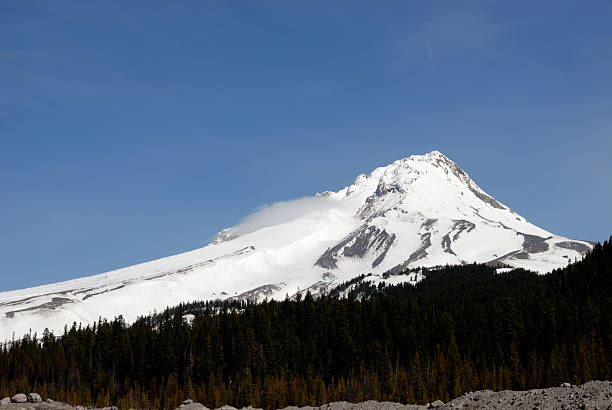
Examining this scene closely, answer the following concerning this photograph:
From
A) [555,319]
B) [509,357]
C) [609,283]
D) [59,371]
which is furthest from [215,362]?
[609,283]

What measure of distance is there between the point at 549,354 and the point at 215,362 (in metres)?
78.4

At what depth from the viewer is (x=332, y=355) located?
164 m

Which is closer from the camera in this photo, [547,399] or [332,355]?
[547,399]

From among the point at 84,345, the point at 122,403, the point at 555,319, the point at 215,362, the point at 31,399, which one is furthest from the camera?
the point at 84,345

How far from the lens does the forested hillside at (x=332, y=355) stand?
137 m

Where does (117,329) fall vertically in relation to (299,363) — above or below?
above

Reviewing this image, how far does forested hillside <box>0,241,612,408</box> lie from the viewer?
449ft

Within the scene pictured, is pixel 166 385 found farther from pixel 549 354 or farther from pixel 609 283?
pixel 609 283

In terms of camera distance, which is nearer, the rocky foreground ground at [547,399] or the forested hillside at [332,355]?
the rocky foreground ground at [547,399]

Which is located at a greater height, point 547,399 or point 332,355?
point 332,355

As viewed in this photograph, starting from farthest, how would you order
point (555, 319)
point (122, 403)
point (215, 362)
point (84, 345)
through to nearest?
point (84, 345), point (215, 362), point (555, 319), point (122, 403)

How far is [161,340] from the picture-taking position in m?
169

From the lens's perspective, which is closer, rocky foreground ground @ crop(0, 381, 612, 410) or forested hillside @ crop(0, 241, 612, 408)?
rocky foreground ground @ crop(0, 381, 612, 410)

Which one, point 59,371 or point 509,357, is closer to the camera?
point 509,357
